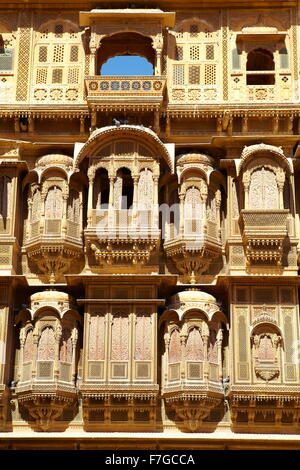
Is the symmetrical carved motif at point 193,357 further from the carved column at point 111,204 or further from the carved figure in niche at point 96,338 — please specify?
the carved column at point 111,204

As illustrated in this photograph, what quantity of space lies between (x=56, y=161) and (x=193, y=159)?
2.53m

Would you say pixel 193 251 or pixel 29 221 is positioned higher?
pixel 29 221

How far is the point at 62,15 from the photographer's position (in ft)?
61.7

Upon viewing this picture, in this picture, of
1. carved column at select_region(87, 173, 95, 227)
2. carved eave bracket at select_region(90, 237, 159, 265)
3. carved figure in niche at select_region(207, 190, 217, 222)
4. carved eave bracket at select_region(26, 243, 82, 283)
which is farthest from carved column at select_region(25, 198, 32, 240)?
carved figure in niche at select_region(207, 190, 217, 222)

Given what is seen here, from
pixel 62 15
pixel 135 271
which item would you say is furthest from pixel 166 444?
pixel 62 15

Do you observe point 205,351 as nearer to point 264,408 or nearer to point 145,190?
point 264,408

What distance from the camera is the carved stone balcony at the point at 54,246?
16797 millimetres

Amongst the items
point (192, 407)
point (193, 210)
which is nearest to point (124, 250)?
point (193, 210)

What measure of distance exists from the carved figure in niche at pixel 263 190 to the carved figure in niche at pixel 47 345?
4.20 m

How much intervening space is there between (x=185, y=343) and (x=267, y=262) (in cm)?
207

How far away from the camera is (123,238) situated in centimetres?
1675

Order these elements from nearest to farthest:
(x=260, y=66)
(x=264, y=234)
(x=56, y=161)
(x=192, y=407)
→ (x=192, y=407)
(x=264, y=234)
(x=56, y=161)
(x=260, y=66)

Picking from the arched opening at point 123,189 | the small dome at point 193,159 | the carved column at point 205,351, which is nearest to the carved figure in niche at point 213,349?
the carved column at point 205,351

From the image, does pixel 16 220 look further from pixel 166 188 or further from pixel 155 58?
pixel 155 58
